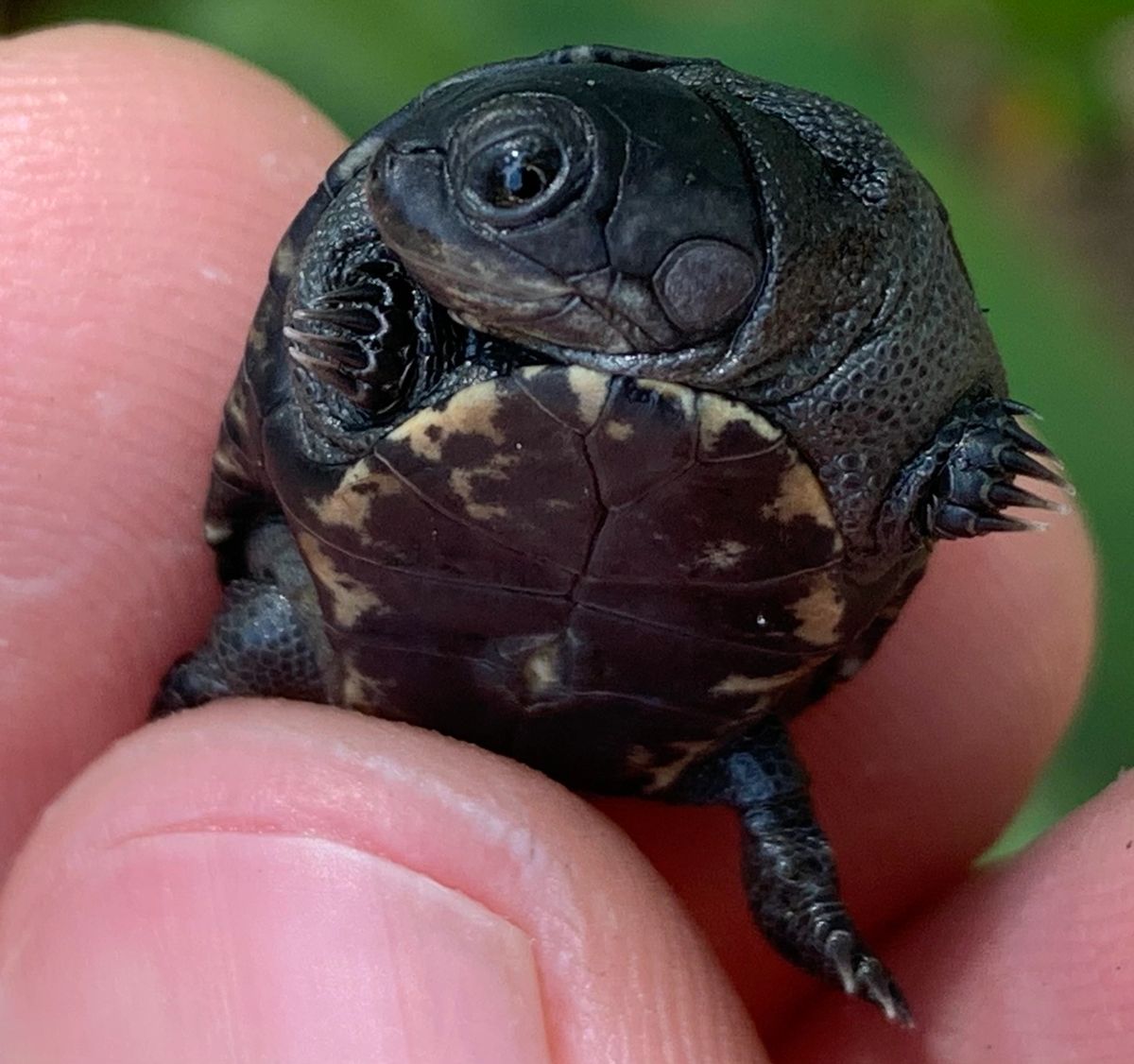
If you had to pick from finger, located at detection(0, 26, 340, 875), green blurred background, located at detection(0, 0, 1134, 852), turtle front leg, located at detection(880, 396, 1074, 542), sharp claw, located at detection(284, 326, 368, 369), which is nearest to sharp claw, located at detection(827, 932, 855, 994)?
turtle front leg, located at detection(880, 396, 1074, 542)

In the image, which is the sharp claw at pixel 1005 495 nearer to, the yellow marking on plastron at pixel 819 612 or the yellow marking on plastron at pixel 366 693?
the yellow marking on plastron at pixel 819 612

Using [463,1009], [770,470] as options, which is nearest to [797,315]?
[770,470]

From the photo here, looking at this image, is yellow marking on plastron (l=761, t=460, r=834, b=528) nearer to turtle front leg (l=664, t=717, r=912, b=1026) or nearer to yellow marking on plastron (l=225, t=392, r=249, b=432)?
turtle front leg (l=664, t=717, r=912, b=1026)

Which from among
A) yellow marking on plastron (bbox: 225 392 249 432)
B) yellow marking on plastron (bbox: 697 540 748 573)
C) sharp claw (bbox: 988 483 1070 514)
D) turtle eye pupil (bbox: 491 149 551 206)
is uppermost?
turtle eye pupil (bbox: 491 149 551 206)

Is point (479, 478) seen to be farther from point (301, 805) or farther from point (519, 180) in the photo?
point (301, 805)

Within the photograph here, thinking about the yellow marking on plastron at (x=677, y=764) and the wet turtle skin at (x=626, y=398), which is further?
the yellow marking on plastron at (x=677, y=764)

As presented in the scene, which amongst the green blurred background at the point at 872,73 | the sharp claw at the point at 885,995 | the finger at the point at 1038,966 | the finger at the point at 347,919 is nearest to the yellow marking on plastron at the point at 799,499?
the finger at the point at 347,919

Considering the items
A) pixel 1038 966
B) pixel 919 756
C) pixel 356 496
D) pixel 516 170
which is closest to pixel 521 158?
pixel 516 170
